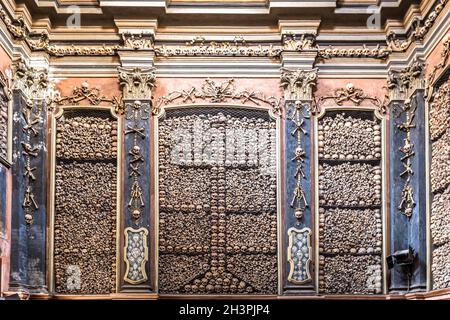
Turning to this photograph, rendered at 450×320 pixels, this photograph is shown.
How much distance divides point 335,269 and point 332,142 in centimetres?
128

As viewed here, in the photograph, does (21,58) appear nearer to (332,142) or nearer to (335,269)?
(332,142)

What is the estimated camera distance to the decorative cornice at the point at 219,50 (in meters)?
7.20

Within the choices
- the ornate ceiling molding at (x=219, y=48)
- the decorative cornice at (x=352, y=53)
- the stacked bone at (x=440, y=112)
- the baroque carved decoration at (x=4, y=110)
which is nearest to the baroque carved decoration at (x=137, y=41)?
the ornate ceiling molding at (x=219, y=48)

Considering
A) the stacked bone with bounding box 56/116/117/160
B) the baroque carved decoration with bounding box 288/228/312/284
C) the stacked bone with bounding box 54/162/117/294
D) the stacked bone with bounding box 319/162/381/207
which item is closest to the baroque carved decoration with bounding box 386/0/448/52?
the stacked bone with bounding box 319/162/381/207

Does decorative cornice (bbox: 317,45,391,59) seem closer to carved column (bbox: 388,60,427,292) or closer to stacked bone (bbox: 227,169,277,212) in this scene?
carved column (bbox: 388,60,427,292)

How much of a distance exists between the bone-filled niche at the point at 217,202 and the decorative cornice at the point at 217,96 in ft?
0.36

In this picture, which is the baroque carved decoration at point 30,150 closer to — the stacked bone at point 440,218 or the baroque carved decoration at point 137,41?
the baroque carved decoration at point 137,41

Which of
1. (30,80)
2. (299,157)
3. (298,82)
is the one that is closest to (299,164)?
(299,157)

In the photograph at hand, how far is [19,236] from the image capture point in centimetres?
655

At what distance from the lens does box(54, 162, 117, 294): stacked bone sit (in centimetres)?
696

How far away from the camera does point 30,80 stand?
695 cm

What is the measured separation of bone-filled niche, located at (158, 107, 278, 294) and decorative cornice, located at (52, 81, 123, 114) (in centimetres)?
51
